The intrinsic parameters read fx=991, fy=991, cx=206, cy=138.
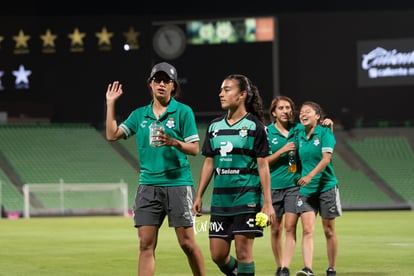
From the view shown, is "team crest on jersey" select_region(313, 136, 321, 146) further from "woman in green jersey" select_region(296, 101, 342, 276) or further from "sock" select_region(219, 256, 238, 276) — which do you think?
"sock" select_region(219, 256, 238, 276)

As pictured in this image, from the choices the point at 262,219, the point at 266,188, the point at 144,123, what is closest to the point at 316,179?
the point at 144,123

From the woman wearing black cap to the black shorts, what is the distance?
0.55 meters

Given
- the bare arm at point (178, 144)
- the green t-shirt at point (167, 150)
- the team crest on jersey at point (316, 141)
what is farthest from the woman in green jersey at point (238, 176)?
the team crest on jersey at point (316, 141)

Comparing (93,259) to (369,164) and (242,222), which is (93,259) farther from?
(369,164)

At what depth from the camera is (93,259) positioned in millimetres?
17219

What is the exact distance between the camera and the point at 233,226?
9.54 meters

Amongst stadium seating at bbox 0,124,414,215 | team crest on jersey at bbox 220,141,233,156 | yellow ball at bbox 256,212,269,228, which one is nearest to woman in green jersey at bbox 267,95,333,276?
team crest on jersey at bbox 220,141,233,156

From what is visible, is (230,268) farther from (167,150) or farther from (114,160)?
(114,160)

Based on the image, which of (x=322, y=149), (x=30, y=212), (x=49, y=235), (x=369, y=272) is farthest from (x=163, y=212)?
(x=30, y=212)

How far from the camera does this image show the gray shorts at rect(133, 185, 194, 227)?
1005 centimetres

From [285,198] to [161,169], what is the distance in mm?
3436

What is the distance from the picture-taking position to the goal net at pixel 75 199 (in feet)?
132

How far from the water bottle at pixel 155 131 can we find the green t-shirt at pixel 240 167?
23.4 inches

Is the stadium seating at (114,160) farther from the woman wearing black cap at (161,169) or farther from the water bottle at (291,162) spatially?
the woman wearing black cap at (161,169)
